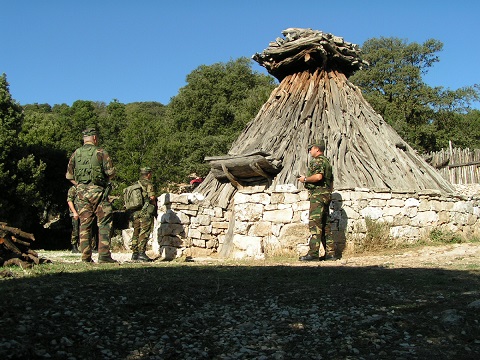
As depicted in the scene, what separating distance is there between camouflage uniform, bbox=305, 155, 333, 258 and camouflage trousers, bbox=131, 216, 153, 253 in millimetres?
3342

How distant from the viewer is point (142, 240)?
10.2 metres

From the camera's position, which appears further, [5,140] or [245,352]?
[5,140]

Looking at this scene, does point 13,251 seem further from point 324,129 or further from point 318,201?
point 324,129

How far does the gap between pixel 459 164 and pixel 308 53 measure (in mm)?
8861

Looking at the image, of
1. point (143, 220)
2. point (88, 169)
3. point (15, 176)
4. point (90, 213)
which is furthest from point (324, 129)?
point (15, 176)

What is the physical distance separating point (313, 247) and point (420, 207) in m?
3.73

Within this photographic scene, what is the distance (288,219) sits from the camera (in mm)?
10594

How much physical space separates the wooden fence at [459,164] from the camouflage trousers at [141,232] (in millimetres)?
13905

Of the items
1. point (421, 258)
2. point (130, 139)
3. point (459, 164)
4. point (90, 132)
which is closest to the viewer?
point (90, 132)

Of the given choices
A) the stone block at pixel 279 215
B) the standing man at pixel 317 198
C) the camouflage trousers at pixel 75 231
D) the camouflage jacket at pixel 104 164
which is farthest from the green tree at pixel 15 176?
the standing man at pixel 317 198

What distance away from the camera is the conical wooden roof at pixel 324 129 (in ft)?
41.5

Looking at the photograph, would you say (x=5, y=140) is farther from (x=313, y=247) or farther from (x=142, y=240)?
(x=313, y=247)

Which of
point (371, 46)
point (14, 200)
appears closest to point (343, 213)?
point (14, 200)

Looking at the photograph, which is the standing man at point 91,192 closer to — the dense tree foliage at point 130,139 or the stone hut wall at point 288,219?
the stone hut wall at point 288,219
